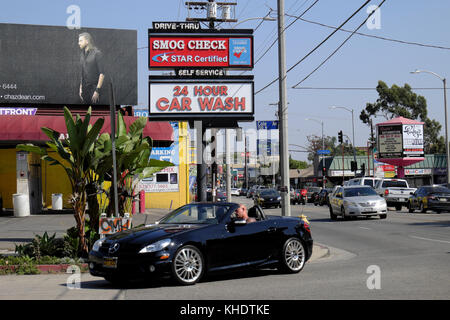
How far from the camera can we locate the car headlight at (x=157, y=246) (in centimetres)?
981

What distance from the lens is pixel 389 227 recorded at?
23.3 metres

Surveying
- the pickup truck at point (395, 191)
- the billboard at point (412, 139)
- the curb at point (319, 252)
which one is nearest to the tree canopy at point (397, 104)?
the billboard at point (412, 139)

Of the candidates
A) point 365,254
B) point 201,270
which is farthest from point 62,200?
point 201,270

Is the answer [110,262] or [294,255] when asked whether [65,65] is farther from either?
[110,262]

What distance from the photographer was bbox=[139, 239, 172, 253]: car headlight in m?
9.81

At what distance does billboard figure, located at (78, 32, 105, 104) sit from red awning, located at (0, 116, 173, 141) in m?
5.90

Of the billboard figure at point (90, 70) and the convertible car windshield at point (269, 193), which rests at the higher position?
the billboard figure at point (90, 70)

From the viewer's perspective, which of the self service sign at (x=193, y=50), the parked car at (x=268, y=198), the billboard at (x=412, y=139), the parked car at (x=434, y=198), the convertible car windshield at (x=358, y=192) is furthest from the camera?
the billboard at (x=412, y=139)

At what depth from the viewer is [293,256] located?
11.7 m

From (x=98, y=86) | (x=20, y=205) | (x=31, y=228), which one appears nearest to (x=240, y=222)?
(x=31, y=228)

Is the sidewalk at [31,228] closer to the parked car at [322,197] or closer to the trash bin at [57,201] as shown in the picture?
the trash bin at [57,201]

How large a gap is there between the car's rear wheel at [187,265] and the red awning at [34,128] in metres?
20.4

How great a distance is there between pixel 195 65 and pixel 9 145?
49.8 ft
